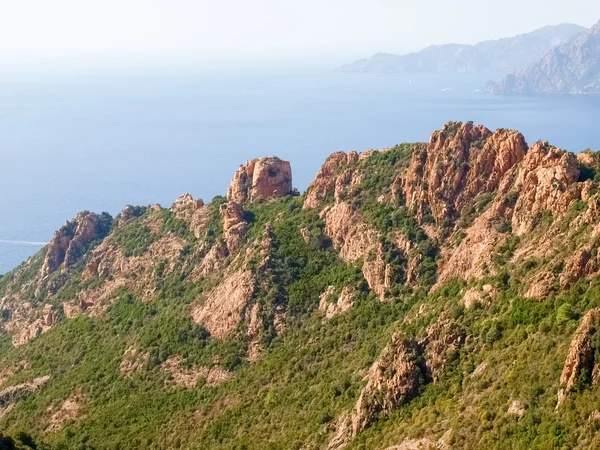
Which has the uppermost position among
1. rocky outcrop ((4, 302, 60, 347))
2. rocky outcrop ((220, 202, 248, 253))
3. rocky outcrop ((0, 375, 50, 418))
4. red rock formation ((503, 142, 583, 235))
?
red rock formation ((503, 142, 583, 235))

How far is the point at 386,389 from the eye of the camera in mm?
38062

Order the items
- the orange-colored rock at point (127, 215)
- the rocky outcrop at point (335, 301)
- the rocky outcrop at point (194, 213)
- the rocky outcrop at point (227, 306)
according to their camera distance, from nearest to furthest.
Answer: the rocky outcrop at point (335, 301)
the rocky outcrop at point (227, 306)
the rocky outcrop at point (194, 213)
the orange-colored rock at point (127, 215)

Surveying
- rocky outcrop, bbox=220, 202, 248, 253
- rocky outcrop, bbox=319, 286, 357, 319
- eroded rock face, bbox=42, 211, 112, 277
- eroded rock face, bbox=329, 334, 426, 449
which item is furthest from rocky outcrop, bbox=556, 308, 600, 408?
eroded rock face, bbox=42, 211, 112, 277

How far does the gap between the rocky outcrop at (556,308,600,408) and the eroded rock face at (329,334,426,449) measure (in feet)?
30.7

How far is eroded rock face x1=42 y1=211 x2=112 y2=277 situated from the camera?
7938 cm

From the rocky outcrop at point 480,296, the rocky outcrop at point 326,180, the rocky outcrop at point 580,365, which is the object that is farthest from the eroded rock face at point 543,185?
the rocky outcrop at point 326,180

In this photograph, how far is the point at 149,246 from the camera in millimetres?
69750

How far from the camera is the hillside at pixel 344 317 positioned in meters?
34.5

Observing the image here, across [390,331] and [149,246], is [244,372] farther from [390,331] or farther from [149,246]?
[149,246]

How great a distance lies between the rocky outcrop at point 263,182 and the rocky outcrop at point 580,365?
139 ft

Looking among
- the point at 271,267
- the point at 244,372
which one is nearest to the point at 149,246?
the point at 271,267

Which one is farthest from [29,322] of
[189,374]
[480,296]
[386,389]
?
[480,296]

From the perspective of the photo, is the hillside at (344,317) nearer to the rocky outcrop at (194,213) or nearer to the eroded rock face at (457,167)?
the eroded rock face at (457,167)

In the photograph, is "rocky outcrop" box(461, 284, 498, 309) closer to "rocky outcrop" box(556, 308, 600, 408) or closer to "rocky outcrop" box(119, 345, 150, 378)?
"rocky outcrop" box(556, 308, 600, 408)
